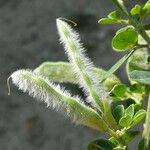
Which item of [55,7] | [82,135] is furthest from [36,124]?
[55,7]

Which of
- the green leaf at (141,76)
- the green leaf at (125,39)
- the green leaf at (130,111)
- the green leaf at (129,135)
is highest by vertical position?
the green leaf at (125,39)

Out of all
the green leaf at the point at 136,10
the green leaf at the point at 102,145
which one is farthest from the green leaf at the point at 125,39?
the green leaf at the point at 102,145

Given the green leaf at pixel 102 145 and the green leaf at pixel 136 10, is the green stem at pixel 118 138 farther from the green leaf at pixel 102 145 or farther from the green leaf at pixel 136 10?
the green leaf at pixel 136 10

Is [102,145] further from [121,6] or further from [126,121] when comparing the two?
[121,6]

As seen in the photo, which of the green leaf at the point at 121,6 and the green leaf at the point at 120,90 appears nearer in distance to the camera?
the green leaf at the point at 121,6

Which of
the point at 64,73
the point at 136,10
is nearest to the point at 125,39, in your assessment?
the point at 136,10

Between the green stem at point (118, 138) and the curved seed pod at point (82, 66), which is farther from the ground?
the curved seed pod at point (82, 66)
